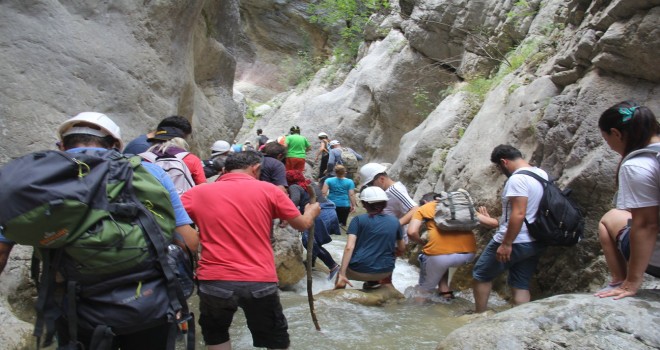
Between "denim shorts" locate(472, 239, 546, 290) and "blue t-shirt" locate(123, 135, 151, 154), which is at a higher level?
"blue t-shirt" locate(123, 135, 151, 154)

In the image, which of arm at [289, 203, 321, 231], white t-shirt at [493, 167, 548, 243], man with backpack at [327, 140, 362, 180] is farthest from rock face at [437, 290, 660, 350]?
man with backpack at [327, 140, 362, 180]

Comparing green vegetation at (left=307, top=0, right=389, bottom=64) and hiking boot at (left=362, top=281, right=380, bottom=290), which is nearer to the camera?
hiking boot at (left=362, top=281, right=380, bottom=290)

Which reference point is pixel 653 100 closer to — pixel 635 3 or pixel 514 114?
pixel 635 3

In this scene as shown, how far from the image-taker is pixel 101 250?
2123 millimetres

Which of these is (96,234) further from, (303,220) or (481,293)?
(481,293)

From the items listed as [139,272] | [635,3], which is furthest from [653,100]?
[139,272]

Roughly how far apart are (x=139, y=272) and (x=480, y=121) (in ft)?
22.7

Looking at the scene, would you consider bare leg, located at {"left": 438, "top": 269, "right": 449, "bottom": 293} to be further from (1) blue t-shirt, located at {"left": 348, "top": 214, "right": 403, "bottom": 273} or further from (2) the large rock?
(2) the large rock

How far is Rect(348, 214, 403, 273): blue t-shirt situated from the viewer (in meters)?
5.84

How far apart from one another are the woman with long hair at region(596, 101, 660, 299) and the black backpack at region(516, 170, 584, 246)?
4.87 ft

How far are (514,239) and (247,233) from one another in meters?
2.67

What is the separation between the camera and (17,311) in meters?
4.12

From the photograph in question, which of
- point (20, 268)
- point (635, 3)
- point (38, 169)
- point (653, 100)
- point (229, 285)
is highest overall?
point (635, 3)

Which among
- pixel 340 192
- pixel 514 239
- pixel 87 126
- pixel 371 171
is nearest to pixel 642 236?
pixel 514 239
